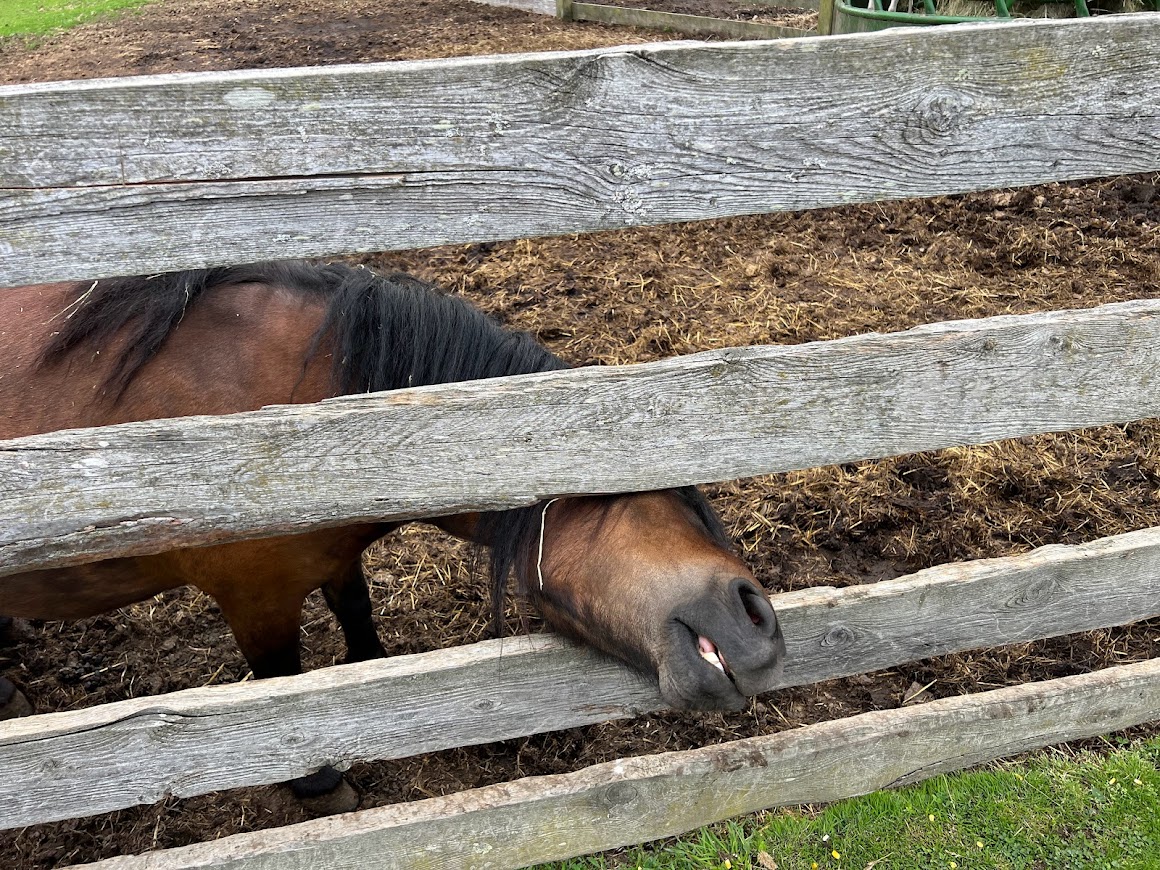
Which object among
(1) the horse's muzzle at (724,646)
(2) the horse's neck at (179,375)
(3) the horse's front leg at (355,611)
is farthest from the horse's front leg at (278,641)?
(1) the horse's muzzle at (724,646)

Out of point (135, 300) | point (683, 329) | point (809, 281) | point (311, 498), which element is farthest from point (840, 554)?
point (135, 300)

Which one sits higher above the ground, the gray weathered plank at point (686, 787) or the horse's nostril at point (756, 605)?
the horse's nostril at point (756, 605)

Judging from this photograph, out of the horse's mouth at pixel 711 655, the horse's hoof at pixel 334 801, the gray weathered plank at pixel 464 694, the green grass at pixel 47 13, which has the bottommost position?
the horse's hoof at pixel 334 801

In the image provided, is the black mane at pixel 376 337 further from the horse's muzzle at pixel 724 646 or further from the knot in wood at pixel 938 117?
the knot in wood at pixel 938 117

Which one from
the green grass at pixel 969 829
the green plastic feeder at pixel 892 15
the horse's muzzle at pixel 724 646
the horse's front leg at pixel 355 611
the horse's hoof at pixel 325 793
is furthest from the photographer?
the green plastic feeder at pixel 892 15

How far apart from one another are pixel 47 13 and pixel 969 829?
1867cm

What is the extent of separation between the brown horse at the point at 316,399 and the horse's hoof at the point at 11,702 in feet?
2.28

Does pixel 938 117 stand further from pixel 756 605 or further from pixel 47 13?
pixel 47 13

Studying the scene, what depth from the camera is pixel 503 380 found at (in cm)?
179

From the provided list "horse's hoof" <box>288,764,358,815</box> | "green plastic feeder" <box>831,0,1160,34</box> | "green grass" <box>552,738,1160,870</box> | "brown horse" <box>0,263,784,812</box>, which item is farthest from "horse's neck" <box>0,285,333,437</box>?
"green plastic feeder" <box>831,0,1160,34</box>

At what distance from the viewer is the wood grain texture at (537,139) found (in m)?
1.46

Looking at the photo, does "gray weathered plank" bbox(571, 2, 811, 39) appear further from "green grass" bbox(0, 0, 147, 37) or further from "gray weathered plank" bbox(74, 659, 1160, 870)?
"green grass" bbox(0, 0, 147, 37)

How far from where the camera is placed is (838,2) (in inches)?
288

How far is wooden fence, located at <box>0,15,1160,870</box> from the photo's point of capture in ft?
4.90
